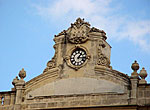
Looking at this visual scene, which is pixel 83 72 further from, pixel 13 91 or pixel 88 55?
pixel 13 91

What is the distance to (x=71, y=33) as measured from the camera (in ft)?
101

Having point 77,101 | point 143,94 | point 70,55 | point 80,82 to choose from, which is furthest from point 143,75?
point 70,55

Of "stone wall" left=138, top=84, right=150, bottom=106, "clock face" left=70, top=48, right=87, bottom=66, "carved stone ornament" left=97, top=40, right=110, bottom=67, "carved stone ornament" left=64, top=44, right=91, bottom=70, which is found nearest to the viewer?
"stone wall" left=138, top=84, right=150, bottom=106

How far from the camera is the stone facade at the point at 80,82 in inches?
1125

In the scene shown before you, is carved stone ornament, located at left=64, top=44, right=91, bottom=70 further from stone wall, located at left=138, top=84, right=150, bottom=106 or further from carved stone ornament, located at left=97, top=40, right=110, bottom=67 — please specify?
stone wall, located at left=138, top=84, right=150, bottom=106

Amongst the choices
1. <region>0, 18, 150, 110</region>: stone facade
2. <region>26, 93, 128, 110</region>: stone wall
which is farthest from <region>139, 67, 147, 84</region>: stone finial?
A: <region>26, 93, 128, 110</region>: stone wall

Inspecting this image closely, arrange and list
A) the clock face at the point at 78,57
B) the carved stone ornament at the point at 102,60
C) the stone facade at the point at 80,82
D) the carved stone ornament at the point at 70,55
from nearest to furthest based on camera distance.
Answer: the stone facade at the point at 80,82, the carved stone ornament at the point at 102,60, the carved stone ornament at the point at 70,55, the clock face at the point at 78,57

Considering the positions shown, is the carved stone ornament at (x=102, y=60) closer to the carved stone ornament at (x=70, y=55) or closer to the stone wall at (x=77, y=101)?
the carved stone ornament at (x=70, y=55)

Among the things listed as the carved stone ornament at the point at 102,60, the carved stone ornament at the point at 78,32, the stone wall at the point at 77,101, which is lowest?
the stone wall at the point at 77,101

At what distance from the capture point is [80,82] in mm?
29781

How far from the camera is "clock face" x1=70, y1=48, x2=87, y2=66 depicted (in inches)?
1190

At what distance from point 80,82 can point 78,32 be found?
96.8 inches

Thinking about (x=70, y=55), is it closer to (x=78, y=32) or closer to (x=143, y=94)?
(x=78, y=32)

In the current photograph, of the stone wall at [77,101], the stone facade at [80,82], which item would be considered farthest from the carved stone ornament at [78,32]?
the stone wall at [77,101]
